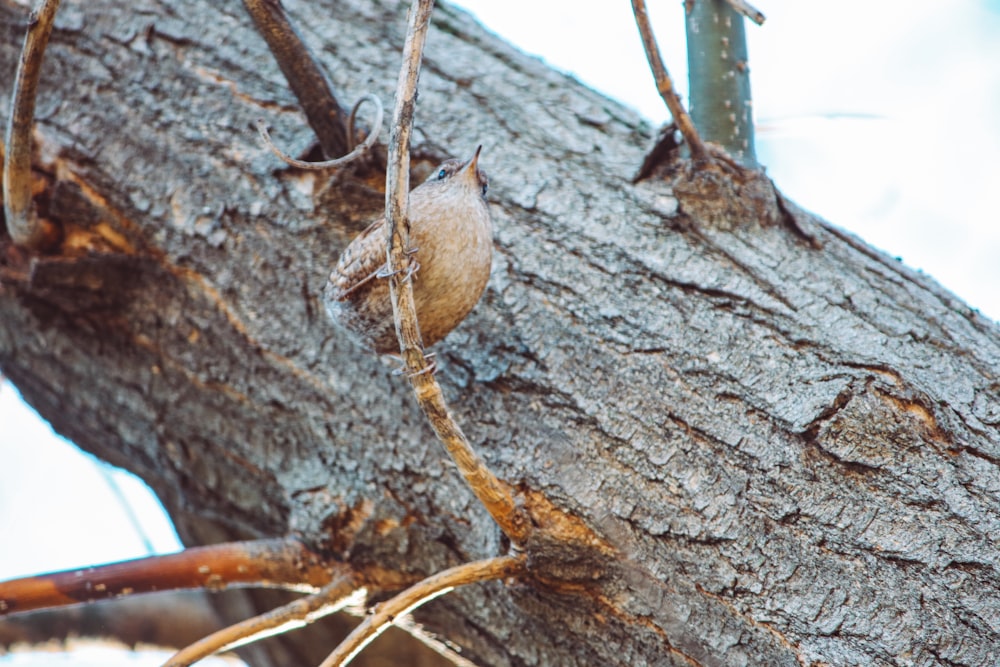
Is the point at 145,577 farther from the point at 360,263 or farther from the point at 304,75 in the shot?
the point at 304,75

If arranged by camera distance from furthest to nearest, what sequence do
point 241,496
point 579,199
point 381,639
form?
1. point 381,639
2. point 241,496
3. point 579,199

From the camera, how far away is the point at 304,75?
1415 mm

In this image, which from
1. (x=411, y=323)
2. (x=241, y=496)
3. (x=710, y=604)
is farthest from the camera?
(x=241, y=496)

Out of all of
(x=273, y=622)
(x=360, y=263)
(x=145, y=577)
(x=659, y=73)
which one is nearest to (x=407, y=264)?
(x=360, y=263)

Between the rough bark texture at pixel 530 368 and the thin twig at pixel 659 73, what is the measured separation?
0.21 metres

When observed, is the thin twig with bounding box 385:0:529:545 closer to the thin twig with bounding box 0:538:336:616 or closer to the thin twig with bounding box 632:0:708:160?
the thin twig with bounding box 632:0:708:160

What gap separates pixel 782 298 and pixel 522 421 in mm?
511

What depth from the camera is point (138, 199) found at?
1.70 meters

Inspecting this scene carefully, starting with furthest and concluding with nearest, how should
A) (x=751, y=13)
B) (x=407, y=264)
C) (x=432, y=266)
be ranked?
1. (x=751, y=13)
2. (x=432, y=266)
3. (x=407, y=264)

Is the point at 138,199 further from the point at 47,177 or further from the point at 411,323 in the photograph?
the point at 411,323

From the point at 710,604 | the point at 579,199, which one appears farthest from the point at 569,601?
the point at 579,199

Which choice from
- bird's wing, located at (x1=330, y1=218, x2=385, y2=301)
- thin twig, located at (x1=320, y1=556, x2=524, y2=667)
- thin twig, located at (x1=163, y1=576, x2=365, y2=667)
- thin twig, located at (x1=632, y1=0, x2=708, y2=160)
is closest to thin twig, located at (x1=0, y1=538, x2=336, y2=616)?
thin twig, located at (x1=163, y1=576, x2=365, y2=667)

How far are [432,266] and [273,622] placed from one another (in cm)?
66

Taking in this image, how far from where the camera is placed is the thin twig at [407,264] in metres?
0.99
